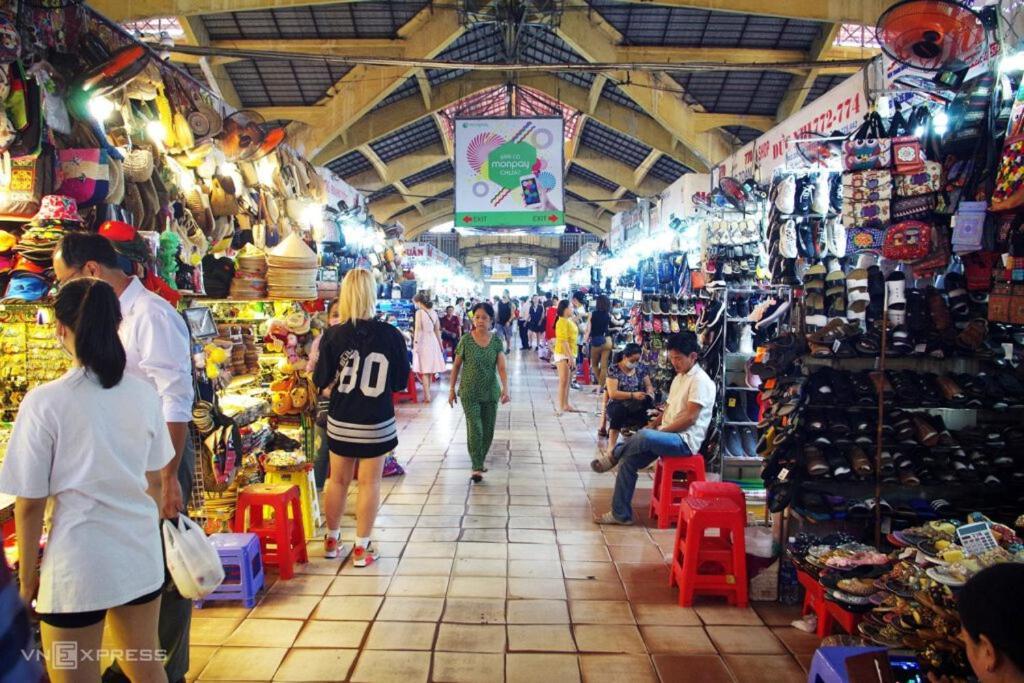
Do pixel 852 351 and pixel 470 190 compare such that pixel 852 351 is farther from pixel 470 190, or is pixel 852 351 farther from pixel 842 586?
pixel 470 190

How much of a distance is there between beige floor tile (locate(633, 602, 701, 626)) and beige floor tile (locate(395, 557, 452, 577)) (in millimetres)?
1006

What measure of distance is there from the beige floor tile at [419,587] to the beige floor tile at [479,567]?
0.42 ft

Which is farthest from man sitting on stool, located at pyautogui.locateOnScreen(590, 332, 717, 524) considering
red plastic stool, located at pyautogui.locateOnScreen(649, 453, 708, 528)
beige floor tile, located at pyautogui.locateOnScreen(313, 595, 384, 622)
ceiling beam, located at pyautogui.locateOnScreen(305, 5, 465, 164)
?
ceiling beam, located at pyautogui.locateOnScreen(305, 5, 465, 164)

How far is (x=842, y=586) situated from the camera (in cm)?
278

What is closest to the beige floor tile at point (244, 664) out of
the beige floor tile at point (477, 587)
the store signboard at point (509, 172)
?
the beige floor tile at point (477, 587)

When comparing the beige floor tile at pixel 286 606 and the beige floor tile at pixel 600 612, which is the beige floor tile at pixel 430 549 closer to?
the beige floor tile at pixel 286 606

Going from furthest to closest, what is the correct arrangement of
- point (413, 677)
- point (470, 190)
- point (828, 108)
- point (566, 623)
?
point (470, 190), point (828, 108), point (566, 623), point (413, 677)

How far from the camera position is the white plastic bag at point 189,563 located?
207cm

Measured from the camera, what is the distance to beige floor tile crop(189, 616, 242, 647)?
2.87 m

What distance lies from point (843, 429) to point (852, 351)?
388mm

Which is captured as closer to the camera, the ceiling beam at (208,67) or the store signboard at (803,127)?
the store signboard at (803,127)

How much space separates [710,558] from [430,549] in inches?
60.7

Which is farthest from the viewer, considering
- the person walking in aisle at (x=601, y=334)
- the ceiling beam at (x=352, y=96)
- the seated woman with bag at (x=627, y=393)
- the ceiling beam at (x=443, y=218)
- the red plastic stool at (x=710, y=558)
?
the ceiling beam at (x=443, y=218)

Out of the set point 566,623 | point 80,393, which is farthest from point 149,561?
point 566,623
